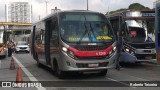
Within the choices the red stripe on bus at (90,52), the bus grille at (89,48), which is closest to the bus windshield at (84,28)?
the bus grille at (89,48)

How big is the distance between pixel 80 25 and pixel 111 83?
8.61ft

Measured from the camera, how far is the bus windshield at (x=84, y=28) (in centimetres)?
1218

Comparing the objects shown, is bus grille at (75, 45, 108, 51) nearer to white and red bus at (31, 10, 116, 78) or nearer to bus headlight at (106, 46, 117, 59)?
white and red bus at (31, 10, 116, 78)

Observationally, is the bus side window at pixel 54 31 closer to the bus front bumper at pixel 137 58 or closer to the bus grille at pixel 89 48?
the bus grille at pixel 89 48

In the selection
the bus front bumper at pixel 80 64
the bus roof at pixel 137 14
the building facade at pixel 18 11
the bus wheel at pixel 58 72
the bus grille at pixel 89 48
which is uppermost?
the building facade at pixel 18 11

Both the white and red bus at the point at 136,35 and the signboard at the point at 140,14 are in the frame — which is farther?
the signboard at the point at 140,14

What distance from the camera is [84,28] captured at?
1246 cm

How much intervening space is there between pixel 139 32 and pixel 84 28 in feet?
18.5

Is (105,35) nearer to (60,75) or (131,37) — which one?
(60,75)

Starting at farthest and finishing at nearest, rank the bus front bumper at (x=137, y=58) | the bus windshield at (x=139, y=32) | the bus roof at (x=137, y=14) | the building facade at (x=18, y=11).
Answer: the building facade at (x=18, y=11) → the bus roof at (x=137, y=14) → the bus windshield at (x=139, y=32) → the bus front bumper at (x=137, y=58)

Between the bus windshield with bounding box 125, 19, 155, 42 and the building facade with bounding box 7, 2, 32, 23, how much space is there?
107m

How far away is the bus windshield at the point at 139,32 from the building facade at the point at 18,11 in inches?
4198

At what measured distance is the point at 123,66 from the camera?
61.4ft

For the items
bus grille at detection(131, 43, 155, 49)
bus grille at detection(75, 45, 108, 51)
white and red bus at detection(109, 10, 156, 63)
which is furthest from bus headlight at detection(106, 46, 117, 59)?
bus grille at detection(131, 43, 155, 49)
